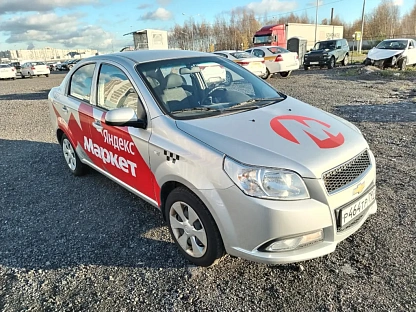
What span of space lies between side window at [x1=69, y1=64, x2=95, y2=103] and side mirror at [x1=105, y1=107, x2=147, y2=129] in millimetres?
1241

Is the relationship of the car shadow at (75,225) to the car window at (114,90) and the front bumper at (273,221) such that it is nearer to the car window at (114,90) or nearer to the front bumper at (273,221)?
the front bumper at (273,221)

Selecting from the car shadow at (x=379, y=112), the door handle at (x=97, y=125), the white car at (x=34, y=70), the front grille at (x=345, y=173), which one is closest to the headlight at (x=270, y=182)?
the front grille at (x=345, y=173)

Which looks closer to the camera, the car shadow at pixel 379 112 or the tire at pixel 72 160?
the tire at pixel 72 160

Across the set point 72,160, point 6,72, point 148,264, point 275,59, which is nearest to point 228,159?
point 148,264

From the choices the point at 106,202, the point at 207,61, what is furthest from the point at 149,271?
the point at 207,61

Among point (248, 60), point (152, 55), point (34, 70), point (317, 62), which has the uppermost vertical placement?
point (152, 55)

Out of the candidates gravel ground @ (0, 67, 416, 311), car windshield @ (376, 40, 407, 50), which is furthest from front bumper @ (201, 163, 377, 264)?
car windshield @ (376, 40, 407, 50)

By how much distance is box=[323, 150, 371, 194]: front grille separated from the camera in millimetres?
2313

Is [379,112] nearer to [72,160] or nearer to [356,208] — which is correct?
[356,208]

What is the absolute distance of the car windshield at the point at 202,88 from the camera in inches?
119

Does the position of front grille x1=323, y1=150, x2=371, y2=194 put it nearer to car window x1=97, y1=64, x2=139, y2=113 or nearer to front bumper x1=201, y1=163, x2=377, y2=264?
front bumper x1=201, y1=163, x2=377, y2=264

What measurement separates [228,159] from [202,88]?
1277 mm

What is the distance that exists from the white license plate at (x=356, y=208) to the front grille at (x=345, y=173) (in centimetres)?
18

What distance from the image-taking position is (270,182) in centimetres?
224
